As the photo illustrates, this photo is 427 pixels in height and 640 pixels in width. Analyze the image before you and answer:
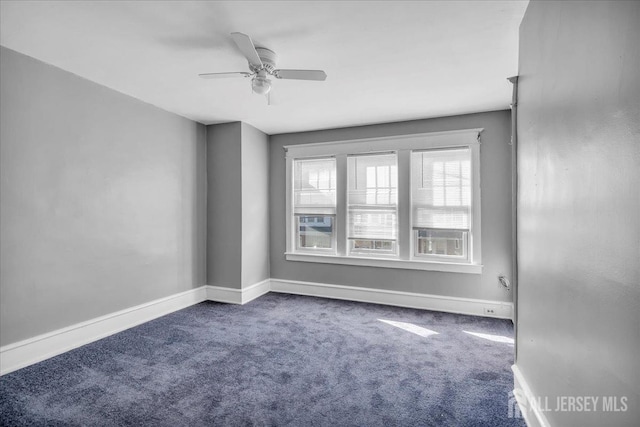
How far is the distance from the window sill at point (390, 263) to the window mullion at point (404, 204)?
136mm

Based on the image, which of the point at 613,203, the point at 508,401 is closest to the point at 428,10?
the point at 613,203

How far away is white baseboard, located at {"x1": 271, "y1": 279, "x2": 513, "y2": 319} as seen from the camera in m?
3.92

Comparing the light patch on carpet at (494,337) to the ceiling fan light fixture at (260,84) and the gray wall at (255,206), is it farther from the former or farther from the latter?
the ceiling fan light fixture at (260,84)

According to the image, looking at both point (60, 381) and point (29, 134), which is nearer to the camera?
point (60, 381)

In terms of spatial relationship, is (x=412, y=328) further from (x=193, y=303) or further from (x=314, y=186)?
(x=193, y=303)

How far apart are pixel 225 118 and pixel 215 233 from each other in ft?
5.34

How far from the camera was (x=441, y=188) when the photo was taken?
13.8 ft

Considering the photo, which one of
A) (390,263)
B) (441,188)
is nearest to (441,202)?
(441,188)

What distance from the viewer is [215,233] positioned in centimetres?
460

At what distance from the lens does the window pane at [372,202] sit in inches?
177

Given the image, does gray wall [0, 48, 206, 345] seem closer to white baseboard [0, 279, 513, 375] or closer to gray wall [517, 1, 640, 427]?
white baseboard [0, 279, 513, 375]

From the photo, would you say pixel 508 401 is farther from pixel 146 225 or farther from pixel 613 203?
pixel 146 225

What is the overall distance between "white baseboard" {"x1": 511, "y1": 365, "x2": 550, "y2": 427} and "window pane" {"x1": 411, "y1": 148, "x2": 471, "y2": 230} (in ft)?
7.40

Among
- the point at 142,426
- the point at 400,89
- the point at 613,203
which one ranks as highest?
the point at 400,89
